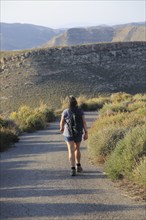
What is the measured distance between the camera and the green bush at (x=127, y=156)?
11.2m

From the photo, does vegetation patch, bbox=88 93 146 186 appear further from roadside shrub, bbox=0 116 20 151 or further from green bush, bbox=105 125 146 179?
roadside shrub, bbox=0 116 20 151

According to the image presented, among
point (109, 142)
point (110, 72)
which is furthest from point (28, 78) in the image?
point (109, 142)

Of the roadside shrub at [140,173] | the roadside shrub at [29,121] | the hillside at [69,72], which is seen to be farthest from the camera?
the hillside at [69,72]

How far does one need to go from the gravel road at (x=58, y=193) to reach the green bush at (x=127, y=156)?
316 millimetres

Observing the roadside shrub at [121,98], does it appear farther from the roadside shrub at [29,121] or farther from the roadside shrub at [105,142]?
the roadside shrub at [105,142]

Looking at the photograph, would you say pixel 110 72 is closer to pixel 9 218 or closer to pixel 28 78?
pixel 28 78

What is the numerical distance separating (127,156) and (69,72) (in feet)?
198

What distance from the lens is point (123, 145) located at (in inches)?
473

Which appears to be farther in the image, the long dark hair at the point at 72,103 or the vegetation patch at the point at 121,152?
the long dark hair at the point at 72,103

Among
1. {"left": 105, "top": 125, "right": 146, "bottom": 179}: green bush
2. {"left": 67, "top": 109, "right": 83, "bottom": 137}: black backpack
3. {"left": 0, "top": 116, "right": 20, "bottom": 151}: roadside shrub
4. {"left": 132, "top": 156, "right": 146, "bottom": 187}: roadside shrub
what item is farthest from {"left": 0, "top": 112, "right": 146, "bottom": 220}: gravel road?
{"left": 0, "top": 116, "right": 20, "bottom": 151}: roadside shrub

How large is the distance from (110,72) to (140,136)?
199ft

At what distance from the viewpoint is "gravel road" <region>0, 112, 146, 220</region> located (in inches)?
360

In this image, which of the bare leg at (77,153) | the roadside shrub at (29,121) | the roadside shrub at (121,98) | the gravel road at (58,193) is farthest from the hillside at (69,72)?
the bare leg at (77,153)

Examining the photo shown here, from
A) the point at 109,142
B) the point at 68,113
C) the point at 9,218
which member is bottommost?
the point at 9,218
